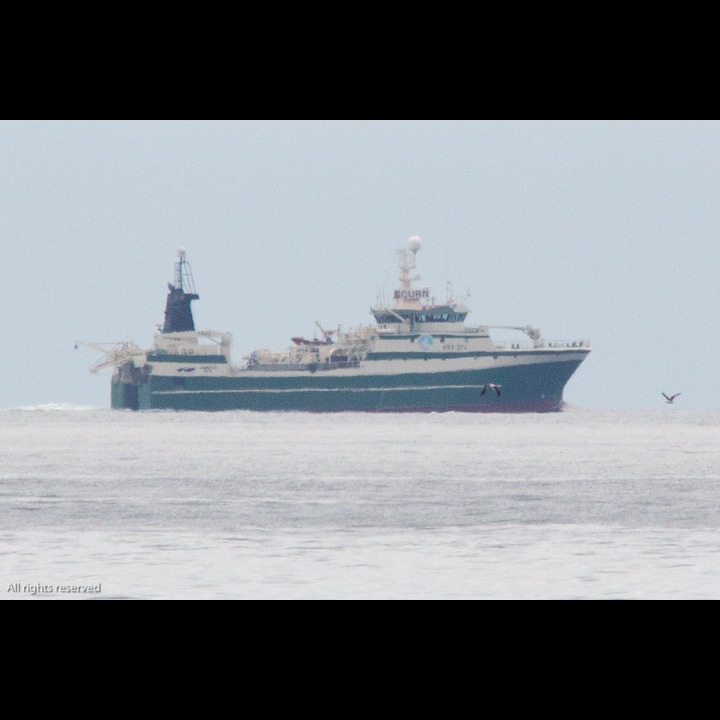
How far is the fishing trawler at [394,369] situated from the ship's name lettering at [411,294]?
8 cm

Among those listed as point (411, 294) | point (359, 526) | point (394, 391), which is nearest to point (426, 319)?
point (411, 294)

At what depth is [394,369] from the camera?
71.9 metres

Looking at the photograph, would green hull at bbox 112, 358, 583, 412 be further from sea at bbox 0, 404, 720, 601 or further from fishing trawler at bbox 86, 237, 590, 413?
sea at bbox 0, 404, 720, 601

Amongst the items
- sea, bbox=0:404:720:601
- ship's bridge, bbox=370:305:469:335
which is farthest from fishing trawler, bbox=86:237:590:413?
sea, bbox=0:404:720:601

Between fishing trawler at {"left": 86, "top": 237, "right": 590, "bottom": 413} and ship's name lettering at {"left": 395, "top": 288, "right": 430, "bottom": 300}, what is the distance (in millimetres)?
80

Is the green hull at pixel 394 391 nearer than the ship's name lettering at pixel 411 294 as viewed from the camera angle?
Yes

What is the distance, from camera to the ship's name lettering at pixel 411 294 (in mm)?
76250

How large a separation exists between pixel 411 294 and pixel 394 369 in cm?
622

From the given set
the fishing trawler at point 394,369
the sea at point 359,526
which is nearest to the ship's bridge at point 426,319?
the fishing trawler at point 394,369

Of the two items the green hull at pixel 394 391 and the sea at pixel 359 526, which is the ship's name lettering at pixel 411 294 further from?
the sea at pixel 359 526

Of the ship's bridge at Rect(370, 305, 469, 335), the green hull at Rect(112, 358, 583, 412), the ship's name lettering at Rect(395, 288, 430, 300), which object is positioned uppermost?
the ship's name lettering at Rect(395, 288, 430, 300)

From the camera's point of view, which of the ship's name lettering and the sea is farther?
the ship's name lettering

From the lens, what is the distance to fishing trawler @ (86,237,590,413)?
235 ft
